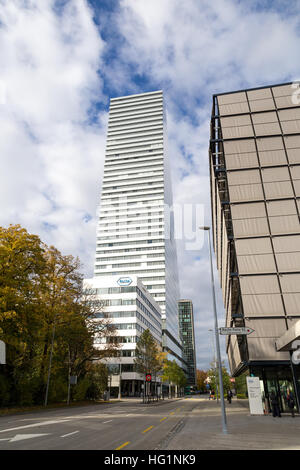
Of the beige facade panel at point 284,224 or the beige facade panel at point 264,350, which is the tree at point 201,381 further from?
the beige facade panel at point 284,224

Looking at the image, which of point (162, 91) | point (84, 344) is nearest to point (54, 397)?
point (84, 344)

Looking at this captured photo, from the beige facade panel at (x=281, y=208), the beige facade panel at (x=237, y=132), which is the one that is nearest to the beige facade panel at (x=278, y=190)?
the beige facade panel at (x=281, y=208)

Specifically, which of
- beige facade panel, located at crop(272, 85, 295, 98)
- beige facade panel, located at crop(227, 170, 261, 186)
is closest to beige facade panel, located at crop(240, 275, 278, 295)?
beige facade panel, located at crop(227, 170, 261, 186)

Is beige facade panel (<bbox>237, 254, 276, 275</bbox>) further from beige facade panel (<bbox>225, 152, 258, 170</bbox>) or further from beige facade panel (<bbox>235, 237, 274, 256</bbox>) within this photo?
beige facade panel (<bbox>225, 152, 258, 170</bbox>)

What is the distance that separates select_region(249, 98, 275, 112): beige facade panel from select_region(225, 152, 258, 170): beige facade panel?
670cm

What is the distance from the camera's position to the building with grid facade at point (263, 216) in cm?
2609

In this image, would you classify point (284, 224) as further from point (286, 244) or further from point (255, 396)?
point (255, 396)

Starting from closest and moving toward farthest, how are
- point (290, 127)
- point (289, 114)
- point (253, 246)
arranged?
point (253, 246) → point (290, 127) → point (289, 114)

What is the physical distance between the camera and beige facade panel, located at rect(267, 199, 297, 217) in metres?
30.6

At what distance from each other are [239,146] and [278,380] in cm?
2487

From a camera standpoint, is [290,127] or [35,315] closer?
[35,315]

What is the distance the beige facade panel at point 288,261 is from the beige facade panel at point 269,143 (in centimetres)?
1285

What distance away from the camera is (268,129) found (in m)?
35.1

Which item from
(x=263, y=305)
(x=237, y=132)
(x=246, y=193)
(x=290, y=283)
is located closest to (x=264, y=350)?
(x=263, y=305)
